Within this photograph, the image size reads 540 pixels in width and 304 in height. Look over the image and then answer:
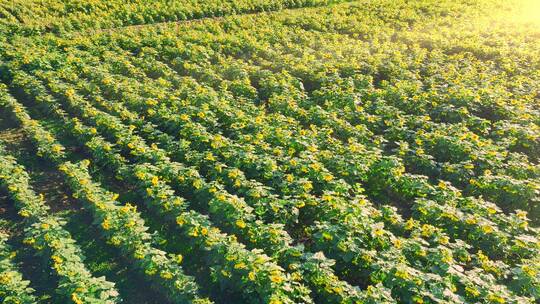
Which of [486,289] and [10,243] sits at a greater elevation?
[486,289]

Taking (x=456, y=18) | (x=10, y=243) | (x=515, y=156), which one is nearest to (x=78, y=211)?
(x=10, y=243)

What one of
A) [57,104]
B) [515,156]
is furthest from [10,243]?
[515,156]

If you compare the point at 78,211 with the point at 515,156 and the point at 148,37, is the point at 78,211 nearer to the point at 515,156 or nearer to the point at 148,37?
the point at 515,156

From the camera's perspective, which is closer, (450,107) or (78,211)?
(78,211)

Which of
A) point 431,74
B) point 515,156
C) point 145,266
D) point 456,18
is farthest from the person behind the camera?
point 456,18

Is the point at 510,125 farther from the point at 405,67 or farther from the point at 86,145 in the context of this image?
the point at 86,145

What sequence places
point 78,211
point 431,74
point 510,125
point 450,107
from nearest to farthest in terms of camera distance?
1. point 78,211
2. point 510,125
3. point 450,107
4. point 431,74
